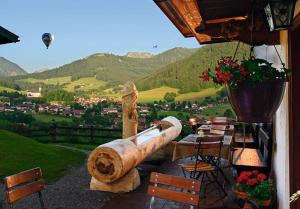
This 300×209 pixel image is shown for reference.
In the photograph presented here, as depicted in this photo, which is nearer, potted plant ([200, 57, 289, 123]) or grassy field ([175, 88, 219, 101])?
potted plant ([200, 57, 289, 123])

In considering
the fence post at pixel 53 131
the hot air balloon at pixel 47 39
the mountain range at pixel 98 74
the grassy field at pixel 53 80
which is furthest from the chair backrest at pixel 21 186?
the grassy field at pixel 53 80

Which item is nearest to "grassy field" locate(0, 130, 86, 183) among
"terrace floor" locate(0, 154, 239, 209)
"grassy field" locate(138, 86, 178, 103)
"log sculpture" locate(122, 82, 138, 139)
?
"terrace floor" locate(0, 154, 239, 209)

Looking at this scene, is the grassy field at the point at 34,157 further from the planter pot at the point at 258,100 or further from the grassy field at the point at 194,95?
the grassy field at the point at 194,95

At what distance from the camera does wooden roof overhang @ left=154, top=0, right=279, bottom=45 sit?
3883 mm

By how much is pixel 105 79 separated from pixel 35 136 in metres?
31.7

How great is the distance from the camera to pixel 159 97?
1065 inches

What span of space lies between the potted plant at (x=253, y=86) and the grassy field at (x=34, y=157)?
7138 mm

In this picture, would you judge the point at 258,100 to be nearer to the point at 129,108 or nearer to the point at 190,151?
the point at 190,151

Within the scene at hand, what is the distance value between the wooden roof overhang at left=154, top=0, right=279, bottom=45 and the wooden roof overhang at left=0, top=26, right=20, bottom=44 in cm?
315

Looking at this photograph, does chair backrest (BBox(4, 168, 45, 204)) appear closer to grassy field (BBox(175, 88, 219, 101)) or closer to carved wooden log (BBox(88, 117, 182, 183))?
carved wooden log (BBox(88, 117, 182, 183))

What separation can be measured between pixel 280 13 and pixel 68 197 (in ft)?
18.8

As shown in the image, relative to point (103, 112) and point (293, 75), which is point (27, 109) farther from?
point (293, 75)

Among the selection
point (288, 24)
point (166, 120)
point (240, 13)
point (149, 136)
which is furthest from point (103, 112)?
point (288, 24)

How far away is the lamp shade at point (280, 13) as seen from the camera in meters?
3.04
